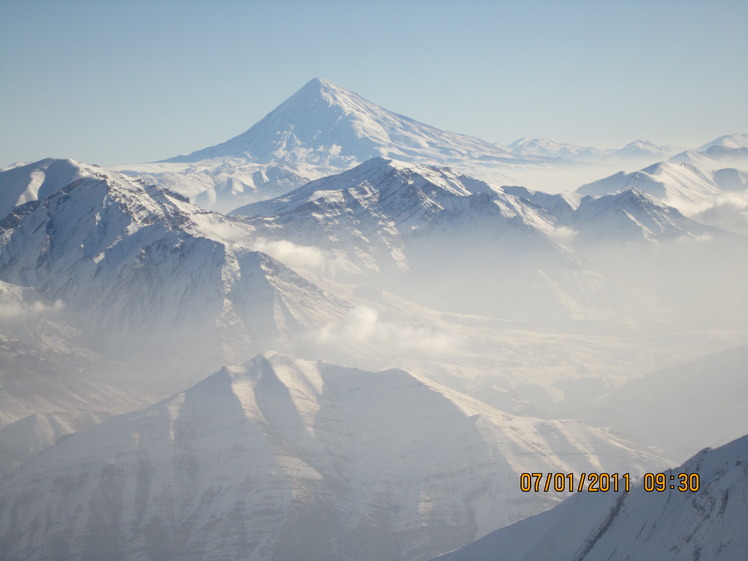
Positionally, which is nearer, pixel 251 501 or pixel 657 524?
pixel 657 524

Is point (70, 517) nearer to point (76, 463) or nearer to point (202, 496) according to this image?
point (76, 463)

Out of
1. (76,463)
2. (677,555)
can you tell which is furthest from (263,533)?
(677,555)

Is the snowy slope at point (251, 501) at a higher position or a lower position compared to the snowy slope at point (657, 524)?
lower

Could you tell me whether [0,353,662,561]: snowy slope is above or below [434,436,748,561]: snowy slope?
below

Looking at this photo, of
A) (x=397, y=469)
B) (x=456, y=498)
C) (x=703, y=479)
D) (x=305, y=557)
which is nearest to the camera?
(x=703, y=479)

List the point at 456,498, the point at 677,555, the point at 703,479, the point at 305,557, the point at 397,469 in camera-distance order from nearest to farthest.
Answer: the point at 677,555
the point at 703,479
the point at 305,557
the point at 456,498
the point at 397,469

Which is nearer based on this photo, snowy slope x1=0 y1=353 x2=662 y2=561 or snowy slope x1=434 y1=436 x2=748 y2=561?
snowy slope x1=434 y1=436 x2=748 y2=561

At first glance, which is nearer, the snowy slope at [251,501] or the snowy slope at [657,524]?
the snowy slope at [657,524]

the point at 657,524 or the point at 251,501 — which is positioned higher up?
the point at 657,524
